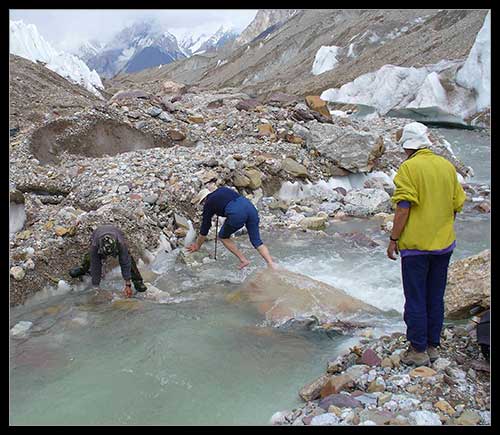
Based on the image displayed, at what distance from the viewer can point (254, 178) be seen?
9570 mm

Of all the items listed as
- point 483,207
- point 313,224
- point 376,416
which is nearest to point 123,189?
point 313,224

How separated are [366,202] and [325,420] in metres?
7.15

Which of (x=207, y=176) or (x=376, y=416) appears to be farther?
(x=207, y=176)

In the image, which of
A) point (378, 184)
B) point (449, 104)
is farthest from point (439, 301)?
point (449, 104)

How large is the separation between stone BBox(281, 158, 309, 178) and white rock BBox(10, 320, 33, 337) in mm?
6408

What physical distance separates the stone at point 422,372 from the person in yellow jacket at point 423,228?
0.25ft

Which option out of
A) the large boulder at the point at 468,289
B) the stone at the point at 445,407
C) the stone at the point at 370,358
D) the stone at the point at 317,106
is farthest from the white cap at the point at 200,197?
the stone at the point at 317,106

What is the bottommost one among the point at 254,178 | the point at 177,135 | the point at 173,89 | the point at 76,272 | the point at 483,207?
the point at 483,207

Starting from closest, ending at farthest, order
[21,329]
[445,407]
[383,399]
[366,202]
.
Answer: [445,407]
[383,399]
[21,329]
[366,202]

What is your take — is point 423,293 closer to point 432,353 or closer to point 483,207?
point 432,353

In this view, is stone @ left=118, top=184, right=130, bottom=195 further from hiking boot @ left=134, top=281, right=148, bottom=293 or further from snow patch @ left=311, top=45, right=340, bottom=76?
snow patch @ left=311, top=45, right=340, bottom=76

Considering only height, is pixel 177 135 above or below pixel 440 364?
above

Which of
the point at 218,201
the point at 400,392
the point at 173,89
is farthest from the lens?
the point at 173,89

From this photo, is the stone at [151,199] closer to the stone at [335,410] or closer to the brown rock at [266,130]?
the brown rock at [266,130]
